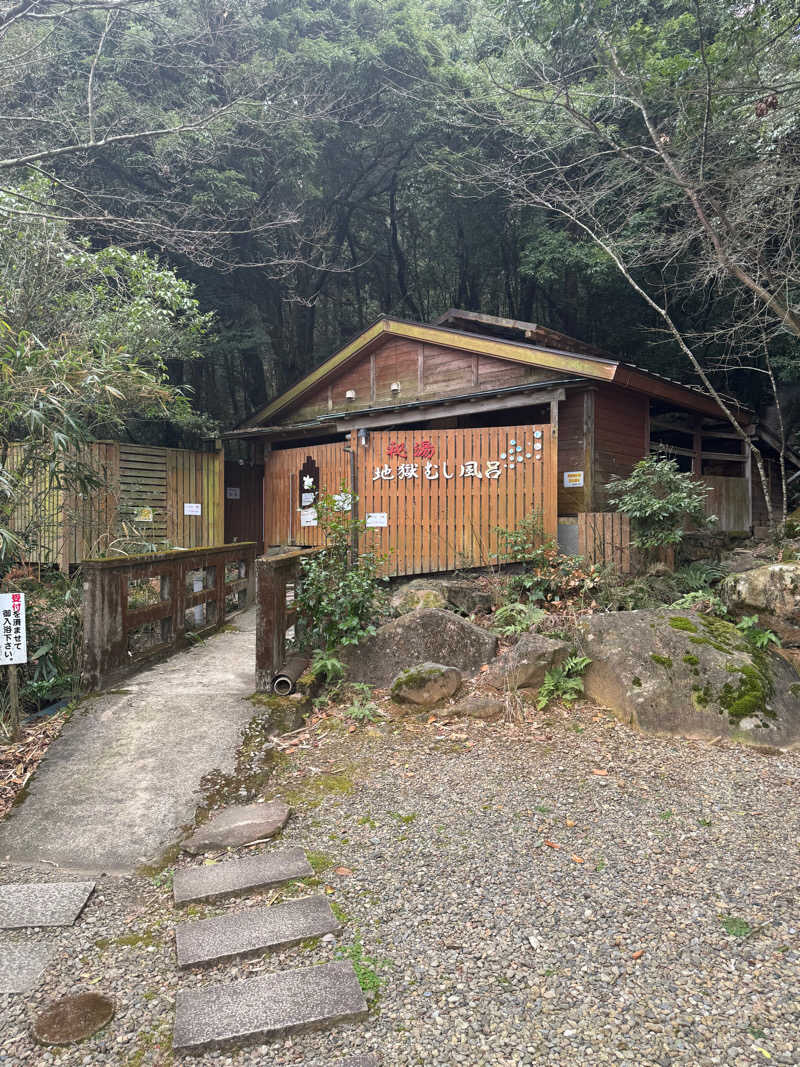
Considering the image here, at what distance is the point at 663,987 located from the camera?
206 cm

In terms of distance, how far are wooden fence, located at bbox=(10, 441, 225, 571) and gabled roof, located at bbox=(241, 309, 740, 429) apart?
7.17ft

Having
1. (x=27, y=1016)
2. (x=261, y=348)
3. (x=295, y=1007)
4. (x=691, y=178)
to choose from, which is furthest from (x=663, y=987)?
(x=261, y=348)

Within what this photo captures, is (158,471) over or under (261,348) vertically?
under

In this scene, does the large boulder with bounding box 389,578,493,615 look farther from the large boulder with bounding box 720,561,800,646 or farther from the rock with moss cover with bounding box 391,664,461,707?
the large boulder with bounding box 720,561,800,646

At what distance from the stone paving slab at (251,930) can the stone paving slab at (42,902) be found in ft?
1.82

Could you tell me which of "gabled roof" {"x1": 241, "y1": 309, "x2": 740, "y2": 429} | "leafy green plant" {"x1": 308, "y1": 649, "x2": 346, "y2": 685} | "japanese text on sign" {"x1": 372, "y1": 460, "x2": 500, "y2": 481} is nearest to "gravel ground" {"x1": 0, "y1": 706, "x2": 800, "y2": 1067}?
"leafy green plant" {"x1": 308, "y1": 649, "x2": 346, "y2": 685}

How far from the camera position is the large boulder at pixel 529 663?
193 inches

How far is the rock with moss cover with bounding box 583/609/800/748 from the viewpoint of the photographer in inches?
166

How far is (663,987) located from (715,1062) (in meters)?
0.29

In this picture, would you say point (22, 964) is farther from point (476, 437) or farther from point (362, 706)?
point (476, 437)

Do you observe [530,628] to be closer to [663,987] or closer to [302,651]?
[302,651]

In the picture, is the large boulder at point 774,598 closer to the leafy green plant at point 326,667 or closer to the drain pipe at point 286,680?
the leafy green plant at point 326,667

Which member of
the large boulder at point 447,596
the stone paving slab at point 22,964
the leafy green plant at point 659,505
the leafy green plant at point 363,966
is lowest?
the stone paving slab at point 22,964

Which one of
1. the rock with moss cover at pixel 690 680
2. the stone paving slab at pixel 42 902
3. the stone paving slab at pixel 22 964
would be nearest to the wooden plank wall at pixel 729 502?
the rock with moss cover at pixel 690 680
